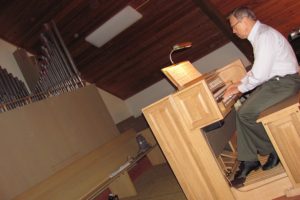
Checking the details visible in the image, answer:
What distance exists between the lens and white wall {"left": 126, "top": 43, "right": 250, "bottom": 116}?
7.12 m

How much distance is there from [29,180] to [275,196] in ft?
8.90

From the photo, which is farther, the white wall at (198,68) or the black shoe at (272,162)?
the white wall at (198,68)

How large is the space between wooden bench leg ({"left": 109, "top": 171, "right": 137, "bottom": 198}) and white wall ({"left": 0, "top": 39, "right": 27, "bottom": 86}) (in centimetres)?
234

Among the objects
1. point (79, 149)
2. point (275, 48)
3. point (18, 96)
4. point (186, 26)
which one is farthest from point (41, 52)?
point (275, 48)

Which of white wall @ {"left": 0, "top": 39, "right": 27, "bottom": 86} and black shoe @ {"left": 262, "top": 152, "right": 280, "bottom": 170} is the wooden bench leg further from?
white wall @ {"left": 0, "top": 39, "right": 27, "bottom": 86}

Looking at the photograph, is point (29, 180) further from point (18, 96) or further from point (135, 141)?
point (135, 141)

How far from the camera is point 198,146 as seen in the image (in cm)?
301

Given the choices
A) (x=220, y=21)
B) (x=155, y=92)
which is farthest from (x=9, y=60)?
(x=220, y=21)

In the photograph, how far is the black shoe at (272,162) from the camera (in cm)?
298

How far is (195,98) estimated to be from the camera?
2.90 metres

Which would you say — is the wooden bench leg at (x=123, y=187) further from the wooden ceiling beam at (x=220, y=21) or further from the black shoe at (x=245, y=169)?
the wooden ceiling beam at (x=220, y=21)

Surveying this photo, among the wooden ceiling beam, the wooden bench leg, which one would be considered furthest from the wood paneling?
the wooden ceiling beam

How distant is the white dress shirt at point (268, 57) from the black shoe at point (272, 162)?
0.65 metres

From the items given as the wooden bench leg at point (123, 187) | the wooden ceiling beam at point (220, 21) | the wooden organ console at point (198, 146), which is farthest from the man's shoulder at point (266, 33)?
the wooden ceiling beam at point (220, 21)
